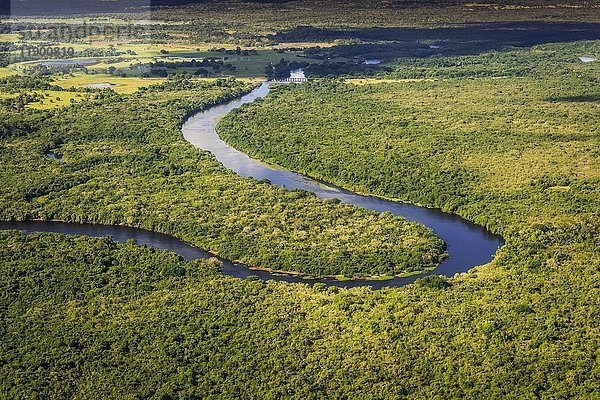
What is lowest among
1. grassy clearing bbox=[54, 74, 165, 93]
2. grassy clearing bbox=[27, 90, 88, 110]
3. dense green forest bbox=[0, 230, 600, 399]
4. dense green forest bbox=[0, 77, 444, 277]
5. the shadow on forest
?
dense green forest bbox=[0, 230, 600, 399]

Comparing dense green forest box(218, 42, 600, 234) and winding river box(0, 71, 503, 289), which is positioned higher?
dense green forest box(218, 42, 600, 234)

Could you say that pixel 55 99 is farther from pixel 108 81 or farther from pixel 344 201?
pixel 344 201

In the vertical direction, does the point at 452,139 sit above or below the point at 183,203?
above

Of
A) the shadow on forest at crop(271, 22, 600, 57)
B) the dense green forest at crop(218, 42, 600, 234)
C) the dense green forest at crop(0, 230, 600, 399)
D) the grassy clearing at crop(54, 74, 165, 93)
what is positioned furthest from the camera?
the shadow on forest at crop(271, 22, 600, 57)

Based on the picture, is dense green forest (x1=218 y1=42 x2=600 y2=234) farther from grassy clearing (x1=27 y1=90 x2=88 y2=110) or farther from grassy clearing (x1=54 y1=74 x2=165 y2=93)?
grassy clearing (x1=27 y1=90 x2=88 y2=110)

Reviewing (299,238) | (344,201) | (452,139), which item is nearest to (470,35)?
(452,139)

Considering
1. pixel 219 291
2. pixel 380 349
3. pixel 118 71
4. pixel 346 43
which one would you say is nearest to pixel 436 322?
pixel 380 349

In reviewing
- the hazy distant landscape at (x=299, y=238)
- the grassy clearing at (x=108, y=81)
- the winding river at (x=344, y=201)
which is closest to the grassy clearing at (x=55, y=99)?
the hazy distant landscape at (x=299, y=238)

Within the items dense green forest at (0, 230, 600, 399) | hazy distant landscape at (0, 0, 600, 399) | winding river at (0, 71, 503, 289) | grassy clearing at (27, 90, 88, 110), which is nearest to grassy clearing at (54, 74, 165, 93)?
hazy distant landscape at (0, 0, 600, 399)
